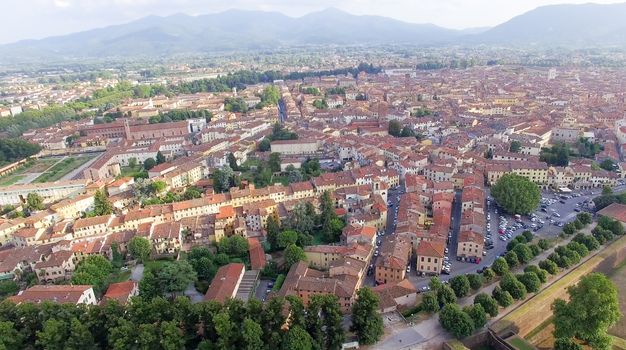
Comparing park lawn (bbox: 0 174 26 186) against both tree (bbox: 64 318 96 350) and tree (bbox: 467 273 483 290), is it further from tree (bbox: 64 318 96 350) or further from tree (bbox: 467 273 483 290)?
tree (bbox: 467 273 483 290)

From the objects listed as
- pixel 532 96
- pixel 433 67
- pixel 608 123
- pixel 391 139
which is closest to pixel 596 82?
pixel 532 96

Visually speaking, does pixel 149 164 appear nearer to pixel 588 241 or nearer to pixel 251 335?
pixel 251 335

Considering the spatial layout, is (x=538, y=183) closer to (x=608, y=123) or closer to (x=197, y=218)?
(x=608, y=123)

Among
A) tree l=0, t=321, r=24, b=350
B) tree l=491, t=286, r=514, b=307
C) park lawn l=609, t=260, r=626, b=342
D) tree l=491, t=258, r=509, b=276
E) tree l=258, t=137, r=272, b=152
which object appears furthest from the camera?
tree l=258, t=137, r=272, b=152

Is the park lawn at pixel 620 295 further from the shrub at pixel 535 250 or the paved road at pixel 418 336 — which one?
the paved road at pixel 418 336

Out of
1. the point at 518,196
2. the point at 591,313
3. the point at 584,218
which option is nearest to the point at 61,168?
the point at 518,196

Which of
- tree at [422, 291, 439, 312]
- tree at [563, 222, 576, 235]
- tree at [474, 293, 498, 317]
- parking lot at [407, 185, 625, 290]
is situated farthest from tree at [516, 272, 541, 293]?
tree at [563, 222, 576, 235]
